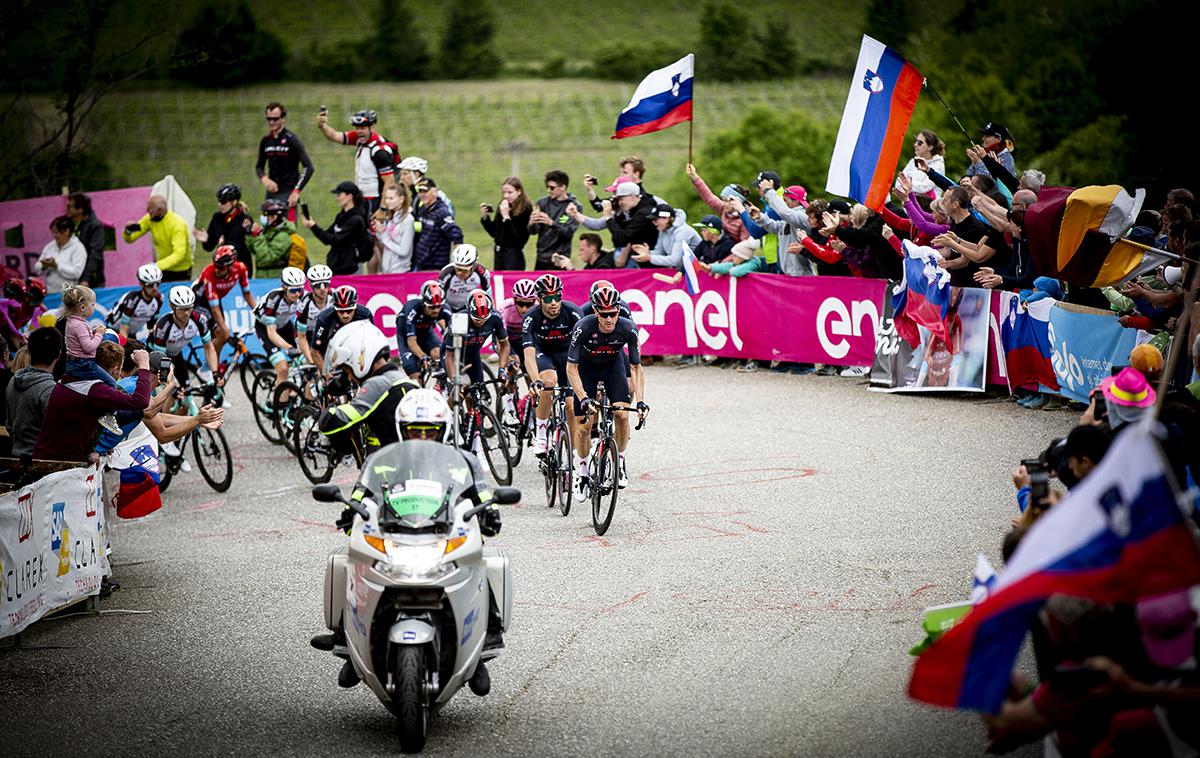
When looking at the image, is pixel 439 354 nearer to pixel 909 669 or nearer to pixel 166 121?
pixel 909 669

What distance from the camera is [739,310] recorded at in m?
20.6

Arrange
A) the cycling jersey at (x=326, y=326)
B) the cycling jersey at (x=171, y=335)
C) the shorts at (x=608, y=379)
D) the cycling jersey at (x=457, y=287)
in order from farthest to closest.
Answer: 1. the cycling jersey at (x=457, y=287)
2. the cycling jersey at (x=171, y=335)
3. the cycling jersey at (x=326, y=326)
4. the shorts at (x=608, y=379)

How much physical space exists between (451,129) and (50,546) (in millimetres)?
50192

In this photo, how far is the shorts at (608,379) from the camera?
1316 centimetres

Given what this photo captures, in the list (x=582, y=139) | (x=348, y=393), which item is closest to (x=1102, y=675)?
(x=348, y=393)

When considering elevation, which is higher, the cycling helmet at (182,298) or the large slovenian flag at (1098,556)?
the large slovenian flag at (1098,556)

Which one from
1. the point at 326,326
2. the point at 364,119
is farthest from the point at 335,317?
the point at 364,119

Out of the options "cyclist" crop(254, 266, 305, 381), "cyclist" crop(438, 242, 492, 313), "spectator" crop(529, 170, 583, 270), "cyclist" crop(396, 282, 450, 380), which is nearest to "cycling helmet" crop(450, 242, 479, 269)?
"cyclist" crop(438, 242, 492, 313)

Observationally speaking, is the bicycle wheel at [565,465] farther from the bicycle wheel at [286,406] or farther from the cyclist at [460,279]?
the bicycle wheel at [286,406]

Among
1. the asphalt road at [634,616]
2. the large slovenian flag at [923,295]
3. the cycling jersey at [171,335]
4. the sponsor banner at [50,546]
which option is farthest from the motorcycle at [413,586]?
the large slovenian flag at [923,295]

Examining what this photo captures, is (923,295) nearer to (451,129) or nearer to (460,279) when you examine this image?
(460,279)

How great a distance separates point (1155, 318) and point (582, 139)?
4563 centimetres

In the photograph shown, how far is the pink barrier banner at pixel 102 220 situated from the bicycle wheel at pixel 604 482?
13645 millimetres

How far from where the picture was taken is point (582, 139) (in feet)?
188
